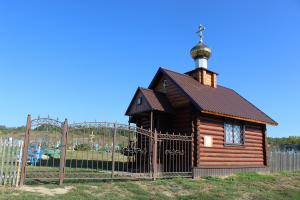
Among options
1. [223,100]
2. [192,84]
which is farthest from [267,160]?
[192,84]

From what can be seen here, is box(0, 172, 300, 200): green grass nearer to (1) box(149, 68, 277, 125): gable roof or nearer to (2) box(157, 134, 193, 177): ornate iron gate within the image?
(2) box(157, 134, 193, 177): ornate iron gate

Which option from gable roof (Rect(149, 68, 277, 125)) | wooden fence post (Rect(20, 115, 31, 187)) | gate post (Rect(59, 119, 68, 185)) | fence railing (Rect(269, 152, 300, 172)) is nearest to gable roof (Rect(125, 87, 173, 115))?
gable roof (Rect(149, 68, 277, 125))

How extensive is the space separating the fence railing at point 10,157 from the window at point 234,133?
1059 cm

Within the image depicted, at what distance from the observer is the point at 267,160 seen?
19281mm

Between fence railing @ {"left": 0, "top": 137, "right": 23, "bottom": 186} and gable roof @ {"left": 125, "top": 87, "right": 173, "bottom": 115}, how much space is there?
716 cm

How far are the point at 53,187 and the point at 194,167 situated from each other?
707cm

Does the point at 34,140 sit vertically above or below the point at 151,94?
below

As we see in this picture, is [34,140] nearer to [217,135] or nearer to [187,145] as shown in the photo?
[187,145]

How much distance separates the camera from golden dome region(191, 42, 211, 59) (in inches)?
794

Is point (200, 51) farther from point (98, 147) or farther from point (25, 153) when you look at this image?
point (25, 153)

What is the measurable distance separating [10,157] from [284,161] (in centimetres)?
1899

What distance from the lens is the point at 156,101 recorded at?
638 inches

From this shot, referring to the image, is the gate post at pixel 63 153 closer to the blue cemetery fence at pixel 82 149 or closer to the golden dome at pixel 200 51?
the blue cemetery fence at pixel 82 149

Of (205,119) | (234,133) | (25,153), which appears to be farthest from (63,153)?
(234,133)
